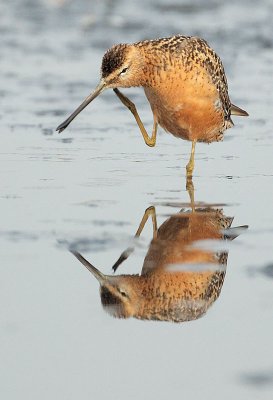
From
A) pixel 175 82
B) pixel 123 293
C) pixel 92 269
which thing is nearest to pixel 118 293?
pixel 123 293

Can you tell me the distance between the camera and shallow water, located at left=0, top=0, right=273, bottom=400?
4418mm

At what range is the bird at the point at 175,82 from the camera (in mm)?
7492

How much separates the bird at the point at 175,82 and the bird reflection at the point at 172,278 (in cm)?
134

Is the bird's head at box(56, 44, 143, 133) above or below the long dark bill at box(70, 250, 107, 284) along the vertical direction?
above

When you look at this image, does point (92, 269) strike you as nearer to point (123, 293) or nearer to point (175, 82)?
point (123, 293)

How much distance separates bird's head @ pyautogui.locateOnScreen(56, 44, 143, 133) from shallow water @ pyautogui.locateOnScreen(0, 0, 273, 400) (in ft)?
2.16

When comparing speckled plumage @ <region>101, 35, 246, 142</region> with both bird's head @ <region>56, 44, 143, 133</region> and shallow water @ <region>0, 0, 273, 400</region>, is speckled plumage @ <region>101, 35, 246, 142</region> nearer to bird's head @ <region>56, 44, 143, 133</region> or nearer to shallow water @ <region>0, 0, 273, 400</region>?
bird's head @ <region>56, 44, 143, 133</region>

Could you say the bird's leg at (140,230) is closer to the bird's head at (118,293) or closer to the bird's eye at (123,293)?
the bird's head at (118,293)

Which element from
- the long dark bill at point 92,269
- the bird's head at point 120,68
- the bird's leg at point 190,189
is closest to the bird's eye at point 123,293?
the long dark bill at point 92,269

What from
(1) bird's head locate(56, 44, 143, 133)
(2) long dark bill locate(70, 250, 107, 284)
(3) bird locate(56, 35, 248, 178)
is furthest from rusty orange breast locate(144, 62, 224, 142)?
(2) long dark bill locate(70, 250, 107, 284)

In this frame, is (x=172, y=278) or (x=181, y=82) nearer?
(x=172, y=278)

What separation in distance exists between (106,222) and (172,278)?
105cm

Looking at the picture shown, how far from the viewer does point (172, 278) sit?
565 cm

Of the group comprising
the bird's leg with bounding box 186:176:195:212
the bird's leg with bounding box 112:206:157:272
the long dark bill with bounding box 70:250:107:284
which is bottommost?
the bird's leg with bounding box 186:176:195:212
